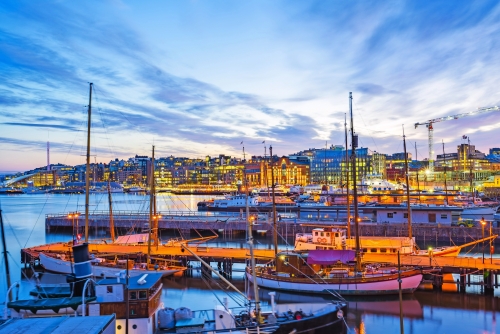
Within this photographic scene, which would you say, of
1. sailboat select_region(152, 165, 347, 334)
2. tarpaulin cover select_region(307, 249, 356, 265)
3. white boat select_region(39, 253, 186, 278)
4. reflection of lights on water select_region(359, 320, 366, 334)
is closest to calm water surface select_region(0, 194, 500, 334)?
reflection of lights on water select_region(359, 320, 366, 334)

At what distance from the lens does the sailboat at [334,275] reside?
Answer: 82.7ft

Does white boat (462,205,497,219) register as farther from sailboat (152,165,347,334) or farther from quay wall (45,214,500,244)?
sailboat (152,165,347,334)

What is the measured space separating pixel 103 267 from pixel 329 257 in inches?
607

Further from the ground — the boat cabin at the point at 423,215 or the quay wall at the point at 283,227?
the boat cabin at the point at 423,215

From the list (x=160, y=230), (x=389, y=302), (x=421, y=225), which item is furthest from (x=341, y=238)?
(x=160, y=230)

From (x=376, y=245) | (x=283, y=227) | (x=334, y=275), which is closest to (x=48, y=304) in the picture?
(x=334, y=275)

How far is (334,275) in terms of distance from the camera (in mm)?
25750

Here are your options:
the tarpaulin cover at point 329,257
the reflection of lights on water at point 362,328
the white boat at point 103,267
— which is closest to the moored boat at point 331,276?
the tarpaulin cover at point 329,257

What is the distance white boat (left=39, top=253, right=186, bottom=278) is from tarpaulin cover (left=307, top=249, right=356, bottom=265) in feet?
32.0

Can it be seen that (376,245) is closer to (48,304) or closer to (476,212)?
(48,304)

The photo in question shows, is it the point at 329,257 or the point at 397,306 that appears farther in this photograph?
the point at 329,257

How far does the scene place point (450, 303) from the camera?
2491cm

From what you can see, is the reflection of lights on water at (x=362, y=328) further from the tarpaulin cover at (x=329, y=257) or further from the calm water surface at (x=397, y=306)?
the tarpaulin cover at (x=329, y=257)

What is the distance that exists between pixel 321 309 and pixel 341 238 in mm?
15482
